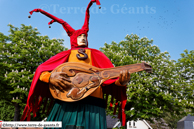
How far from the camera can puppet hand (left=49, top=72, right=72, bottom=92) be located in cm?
347

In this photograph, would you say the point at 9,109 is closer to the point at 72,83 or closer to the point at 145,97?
the point at 145,97

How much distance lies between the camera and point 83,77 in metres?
3.61

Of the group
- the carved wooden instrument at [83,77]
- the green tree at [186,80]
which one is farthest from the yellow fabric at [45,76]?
the green tree at [186,80]

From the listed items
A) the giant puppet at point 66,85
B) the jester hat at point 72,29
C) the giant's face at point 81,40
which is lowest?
the giant puppet at point 66,85

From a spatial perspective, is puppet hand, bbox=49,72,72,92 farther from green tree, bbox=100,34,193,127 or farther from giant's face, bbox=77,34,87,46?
green tree, bbox=100,34,193,127

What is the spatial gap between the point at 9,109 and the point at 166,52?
2101 centimetres

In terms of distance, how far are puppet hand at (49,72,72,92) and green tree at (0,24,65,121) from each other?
348 inches

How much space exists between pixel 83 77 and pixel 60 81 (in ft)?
1.48

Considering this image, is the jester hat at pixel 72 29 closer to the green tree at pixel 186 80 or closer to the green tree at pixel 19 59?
the green tree at pixel 19 59

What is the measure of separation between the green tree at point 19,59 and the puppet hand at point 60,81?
883 cm

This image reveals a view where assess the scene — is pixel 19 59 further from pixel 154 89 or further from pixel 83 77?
pixel 83 77

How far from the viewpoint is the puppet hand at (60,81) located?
3.47 meters

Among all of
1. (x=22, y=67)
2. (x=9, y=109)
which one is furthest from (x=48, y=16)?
(x=9, y=109)

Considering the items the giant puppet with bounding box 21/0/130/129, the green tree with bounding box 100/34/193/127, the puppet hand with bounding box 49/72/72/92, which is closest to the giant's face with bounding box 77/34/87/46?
the giant puppet with bounding box 21/0/130/129
